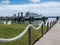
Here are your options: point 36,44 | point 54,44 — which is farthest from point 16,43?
point 54,44

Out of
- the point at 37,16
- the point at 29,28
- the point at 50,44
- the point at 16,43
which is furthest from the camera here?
the point at 37,16

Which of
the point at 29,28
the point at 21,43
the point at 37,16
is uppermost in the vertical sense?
the point at 29,28

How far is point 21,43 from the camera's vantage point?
1456 cm

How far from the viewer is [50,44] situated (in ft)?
44.1

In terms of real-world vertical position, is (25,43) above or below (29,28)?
below

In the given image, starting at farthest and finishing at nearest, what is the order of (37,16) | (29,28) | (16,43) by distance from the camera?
(37,16)
(16,43)
(29,28)

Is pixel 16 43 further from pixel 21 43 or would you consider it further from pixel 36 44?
pixel 36 44

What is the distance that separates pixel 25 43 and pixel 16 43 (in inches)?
21.9

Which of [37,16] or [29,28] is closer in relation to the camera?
[29,28]

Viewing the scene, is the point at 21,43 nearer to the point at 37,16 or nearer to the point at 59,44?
the point at 59,44

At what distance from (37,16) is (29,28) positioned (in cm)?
10963

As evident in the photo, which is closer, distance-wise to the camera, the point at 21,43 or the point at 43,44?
the point at 43,44

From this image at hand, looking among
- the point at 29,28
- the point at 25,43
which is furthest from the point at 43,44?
the point at 29,28

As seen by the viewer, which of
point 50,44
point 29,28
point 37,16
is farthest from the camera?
point 37,16
